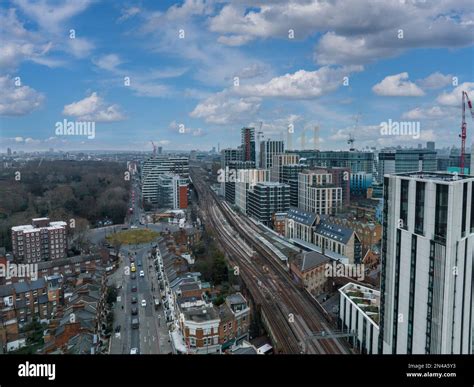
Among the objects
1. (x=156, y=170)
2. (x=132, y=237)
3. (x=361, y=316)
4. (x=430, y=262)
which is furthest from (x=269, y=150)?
(x=430, y=262)

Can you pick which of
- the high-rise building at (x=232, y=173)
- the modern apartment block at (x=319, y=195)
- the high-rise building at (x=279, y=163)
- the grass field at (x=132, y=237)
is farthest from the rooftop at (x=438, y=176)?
the high-rise building at (x=279, y=163)

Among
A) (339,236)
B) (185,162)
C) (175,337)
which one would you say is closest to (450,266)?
(175,337)

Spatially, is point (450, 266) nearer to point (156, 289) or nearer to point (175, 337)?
point (175, 337)

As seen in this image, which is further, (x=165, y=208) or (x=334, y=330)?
(x=165, y=208)

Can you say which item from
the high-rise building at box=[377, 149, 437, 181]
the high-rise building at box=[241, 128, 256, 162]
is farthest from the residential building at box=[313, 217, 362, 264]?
the high-rise building at box=[377, 149, 437, 181]

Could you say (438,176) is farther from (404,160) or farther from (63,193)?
(404,160)
